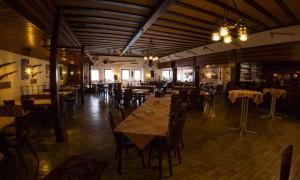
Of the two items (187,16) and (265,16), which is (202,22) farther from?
(265,16)

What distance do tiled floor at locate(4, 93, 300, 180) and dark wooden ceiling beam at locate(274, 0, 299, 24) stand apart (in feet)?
11.2

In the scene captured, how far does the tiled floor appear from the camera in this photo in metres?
2.87

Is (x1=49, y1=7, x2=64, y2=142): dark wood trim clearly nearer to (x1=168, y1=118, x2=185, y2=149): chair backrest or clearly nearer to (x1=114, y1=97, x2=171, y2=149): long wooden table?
(x1=114, y1=97, x2=171, y2=149): long wooden table

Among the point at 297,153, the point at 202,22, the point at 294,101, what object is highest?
the point at 202,22

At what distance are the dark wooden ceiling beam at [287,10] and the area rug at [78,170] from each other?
18.6ft

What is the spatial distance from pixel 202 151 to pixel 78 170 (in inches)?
91.0

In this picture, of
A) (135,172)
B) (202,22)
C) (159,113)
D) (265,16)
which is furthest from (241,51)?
(135,172)

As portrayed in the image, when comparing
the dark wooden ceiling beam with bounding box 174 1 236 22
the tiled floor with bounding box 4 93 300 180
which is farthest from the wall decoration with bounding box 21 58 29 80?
the dark wooden ceiling beam with bounding box 174 1 236 22

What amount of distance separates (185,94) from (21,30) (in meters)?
5.38

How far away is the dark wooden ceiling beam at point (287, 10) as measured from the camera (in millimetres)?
4826

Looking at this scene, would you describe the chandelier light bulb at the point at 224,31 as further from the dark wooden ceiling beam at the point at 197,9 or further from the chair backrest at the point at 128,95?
the chair backrest at the point at 128,95

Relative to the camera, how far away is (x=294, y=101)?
710cm

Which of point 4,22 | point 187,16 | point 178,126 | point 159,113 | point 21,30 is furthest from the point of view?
point 187,16

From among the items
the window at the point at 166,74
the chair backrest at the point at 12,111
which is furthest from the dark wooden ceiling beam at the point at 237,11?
the window at the point at 166,74
